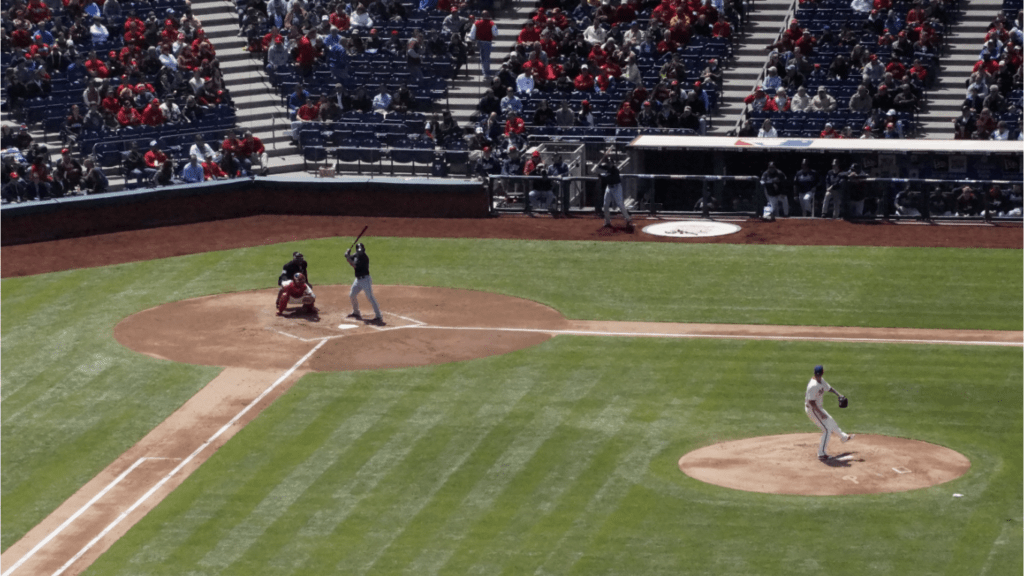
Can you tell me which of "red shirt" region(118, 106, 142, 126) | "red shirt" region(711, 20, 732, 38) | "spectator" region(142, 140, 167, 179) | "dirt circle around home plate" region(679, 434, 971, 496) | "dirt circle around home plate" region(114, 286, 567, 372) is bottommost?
"dirt circle around home plate" region(679, 434, 971, 496)

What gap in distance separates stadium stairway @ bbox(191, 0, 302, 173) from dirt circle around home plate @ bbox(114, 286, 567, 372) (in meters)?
11.9

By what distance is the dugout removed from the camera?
3594cm

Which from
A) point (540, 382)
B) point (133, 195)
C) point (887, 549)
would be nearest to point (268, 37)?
point (133, 195)

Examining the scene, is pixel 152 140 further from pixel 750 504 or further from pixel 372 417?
pixel 750 504

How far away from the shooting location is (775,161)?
37250mm

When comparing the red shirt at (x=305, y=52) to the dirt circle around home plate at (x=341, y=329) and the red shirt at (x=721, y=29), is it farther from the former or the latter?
the dirt circle around home plate at (x=341, y=329)

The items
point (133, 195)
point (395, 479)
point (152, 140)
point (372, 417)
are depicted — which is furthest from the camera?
point (152, 140)

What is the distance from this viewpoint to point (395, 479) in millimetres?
21688

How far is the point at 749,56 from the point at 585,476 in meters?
25.0

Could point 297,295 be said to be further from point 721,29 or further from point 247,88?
point 721,29

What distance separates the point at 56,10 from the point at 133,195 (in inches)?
464

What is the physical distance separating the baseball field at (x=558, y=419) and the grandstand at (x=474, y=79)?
6676 millimetres

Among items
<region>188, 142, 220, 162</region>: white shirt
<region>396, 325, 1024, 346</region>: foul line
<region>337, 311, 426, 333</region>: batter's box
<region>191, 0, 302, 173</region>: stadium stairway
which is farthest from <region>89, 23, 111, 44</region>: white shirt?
<region>396, 325, 1024, 346</region>: foul line

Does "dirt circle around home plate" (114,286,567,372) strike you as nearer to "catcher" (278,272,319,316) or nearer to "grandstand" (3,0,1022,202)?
"catcher" (278,272,319,316)
